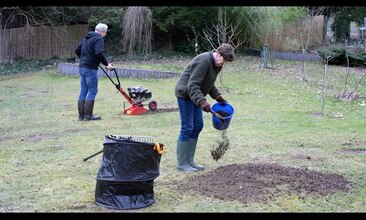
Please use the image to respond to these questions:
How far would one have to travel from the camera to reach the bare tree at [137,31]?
65.9ft

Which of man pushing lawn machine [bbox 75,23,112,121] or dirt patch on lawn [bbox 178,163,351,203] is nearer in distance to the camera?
dirt patch on lawn [bbox 178,163,351,203]

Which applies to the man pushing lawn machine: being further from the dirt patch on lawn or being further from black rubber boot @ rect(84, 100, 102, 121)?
the dirt patch on lawn

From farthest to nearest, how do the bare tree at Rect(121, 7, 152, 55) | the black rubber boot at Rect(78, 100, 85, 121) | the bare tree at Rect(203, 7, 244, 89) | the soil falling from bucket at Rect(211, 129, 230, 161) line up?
A: the bare tree at Rect(121, 7, 152, 55) < the bare tree at Rect(203, 7, 244, 89) < the black rubber boot at Rect(78, 100, 85, 121) < the soil falling from bucket at Rect(211, 129, 230, 161)

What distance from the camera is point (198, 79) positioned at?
5.35 metres

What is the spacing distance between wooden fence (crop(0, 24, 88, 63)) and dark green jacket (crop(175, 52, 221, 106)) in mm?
16775

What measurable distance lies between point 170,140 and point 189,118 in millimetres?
1938

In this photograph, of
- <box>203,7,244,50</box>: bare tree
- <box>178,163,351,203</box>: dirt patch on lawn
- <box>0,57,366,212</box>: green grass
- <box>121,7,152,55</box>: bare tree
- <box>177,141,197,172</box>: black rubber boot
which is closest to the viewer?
<box>0,57,366,212</box>: green grass

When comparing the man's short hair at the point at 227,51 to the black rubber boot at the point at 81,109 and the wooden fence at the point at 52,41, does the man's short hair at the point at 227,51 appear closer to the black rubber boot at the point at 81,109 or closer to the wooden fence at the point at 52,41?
the black rubber boot at the point at 81,109

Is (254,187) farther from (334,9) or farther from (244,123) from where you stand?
(334,9)

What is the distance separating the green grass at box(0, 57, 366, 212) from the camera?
15.3 feet

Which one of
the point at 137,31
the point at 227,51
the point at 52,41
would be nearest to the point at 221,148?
the point at 227,51

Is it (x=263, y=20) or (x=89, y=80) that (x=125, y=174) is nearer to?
(x=89, y=80)

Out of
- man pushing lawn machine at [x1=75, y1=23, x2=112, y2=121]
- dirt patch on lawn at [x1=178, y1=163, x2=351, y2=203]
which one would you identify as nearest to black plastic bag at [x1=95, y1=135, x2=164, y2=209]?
dirt patch on lawn at [x1=178, y1=163, x2=351, y2=203]
